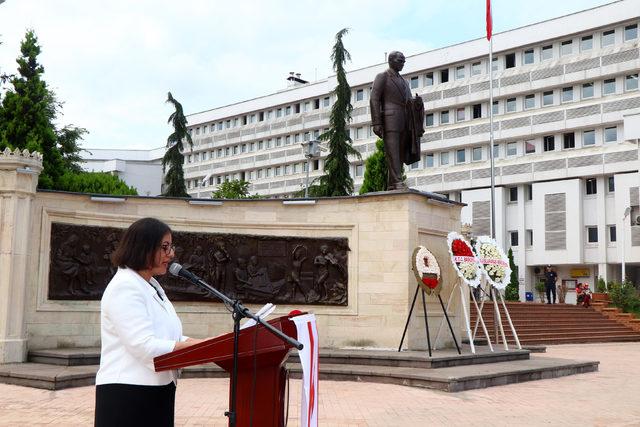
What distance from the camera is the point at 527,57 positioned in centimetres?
5675

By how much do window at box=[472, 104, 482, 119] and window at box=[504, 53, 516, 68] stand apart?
3.82 meters

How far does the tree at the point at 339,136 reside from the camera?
43.2 meters

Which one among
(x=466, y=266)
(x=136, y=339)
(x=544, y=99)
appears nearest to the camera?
(x=136, y=339)

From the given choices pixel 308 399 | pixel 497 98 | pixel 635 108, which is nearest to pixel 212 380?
pixel 308 399

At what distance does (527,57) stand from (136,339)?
57.4 metres

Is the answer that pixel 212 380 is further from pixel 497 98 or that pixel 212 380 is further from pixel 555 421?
pixel 497 98

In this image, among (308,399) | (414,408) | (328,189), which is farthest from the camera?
(328,189)

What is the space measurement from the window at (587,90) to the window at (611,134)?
2.97 m

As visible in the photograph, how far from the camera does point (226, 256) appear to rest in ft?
51.3

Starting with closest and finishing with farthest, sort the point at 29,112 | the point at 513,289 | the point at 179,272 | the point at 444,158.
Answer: the point at 179,272
the point at 29,112
the point at 513,289
the point at 444,158

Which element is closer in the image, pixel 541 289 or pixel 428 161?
pixel 541 289

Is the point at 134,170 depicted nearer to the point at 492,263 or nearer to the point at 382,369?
the point at 492,263

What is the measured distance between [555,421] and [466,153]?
51.8m

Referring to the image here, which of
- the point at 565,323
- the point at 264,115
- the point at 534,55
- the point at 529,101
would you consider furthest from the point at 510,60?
the point at 565,323
